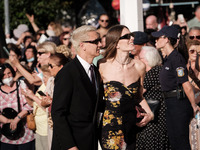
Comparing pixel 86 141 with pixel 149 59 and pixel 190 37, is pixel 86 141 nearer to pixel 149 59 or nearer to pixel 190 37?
pixel 149 59

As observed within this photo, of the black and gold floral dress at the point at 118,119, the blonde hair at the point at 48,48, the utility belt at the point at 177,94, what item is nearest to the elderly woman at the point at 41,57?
the blonde hair at the point at 48,48

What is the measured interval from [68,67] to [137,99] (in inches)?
50.0

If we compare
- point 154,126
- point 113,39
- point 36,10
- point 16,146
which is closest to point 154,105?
point 154,126

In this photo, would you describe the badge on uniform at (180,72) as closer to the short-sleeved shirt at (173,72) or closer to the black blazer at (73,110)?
the short-sleeved shirt at (173,72)

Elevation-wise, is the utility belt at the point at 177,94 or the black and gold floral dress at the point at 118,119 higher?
the black and gold floral dress at the point at 118,119

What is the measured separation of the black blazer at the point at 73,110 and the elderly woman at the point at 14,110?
315 cm

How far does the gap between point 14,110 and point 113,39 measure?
118 inches

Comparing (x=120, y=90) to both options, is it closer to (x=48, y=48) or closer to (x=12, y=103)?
(x=12, y=103)

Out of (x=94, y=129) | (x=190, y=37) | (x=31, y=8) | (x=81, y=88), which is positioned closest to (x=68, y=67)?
(x=81, y=88)

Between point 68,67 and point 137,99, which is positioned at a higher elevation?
point 68,67

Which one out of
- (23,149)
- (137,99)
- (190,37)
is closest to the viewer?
(137,99)

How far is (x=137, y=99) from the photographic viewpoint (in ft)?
17.2

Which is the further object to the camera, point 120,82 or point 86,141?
point 120,82

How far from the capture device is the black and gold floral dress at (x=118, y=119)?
192 inches
